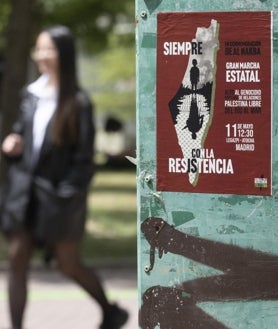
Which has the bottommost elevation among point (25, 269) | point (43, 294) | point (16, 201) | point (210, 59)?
point (43, 294)

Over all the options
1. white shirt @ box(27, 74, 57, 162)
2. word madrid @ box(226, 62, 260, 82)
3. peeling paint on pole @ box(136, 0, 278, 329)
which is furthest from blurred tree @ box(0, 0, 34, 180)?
word madrid @ box(226, 62, 260, 82)

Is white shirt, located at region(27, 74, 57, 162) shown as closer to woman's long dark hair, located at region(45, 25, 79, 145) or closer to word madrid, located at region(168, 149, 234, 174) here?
woman's long dark hair, located at region(45, 25, 79, 145)

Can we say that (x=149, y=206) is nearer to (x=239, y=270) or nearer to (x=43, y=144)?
(x=239, y=270)

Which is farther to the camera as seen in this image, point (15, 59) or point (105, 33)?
point (105, 33)

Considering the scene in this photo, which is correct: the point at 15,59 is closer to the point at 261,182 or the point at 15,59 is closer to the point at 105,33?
the point at 261,182

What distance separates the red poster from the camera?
4121 millimetres

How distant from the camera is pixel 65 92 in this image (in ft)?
22.5

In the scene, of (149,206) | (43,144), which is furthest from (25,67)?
(149,206)

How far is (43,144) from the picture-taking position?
677 cm

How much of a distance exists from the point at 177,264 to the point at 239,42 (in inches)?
36.0

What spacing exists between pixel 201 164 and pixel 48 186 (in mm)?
2685

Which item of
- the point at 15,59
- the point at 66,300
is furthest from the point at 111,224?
the point at 66,300

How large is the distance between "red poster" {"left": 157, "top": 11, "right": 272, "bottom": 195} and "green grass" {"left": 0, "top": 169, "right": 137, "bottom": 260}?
7036 mm

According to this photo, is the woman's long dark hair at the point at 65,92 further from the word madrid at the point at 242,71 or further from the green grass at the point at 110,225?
the green grass at the point at 110,225
